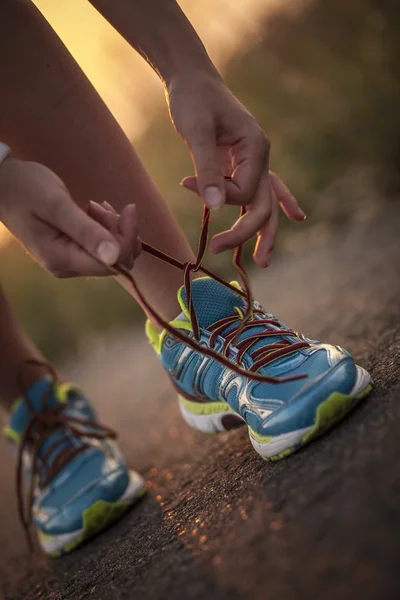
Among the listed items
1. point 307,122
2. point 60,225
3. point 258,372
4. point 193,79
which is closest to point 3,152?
point 60,225

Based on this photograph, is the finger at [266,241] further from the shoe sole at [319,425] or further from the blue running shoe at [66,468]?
the blue running shoe at [66,468]

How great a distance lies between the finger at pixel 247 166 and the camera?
825mm

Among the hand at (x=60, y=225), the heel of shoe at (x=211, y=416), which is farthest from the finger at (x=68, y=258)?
the heel of shoe at (x=211, y=416)

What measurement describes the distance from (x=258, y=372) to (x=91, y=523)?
1.66 feet

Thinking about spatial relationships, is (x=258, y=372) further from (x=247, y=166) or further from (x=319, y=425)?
(x=247, y=166)

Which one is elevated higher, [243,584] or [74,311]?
[243,584]

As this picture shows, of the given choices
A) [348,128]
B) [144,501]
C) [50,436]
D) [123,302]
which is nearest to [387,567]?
[144,501]

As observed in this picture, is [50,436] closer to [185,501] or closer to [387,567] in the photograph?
[185,501]

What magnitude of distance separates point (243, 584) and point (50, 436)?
2.69ft

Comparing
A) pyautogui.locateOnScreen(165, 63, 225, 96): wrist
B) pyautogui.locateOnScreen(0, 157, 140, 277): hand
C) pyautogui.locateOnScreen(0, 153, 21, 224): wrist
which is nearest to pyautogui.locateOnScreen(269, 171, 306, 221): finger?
pyautogui.locateOnScreen(165, 63, 225, 96): wrist

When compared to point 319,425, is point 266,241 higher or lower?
higher

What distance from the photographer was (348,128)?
383 cm

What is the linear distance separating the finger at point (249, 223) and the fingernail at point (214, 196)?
0.04 m

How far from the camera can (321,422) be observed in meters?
0.75
